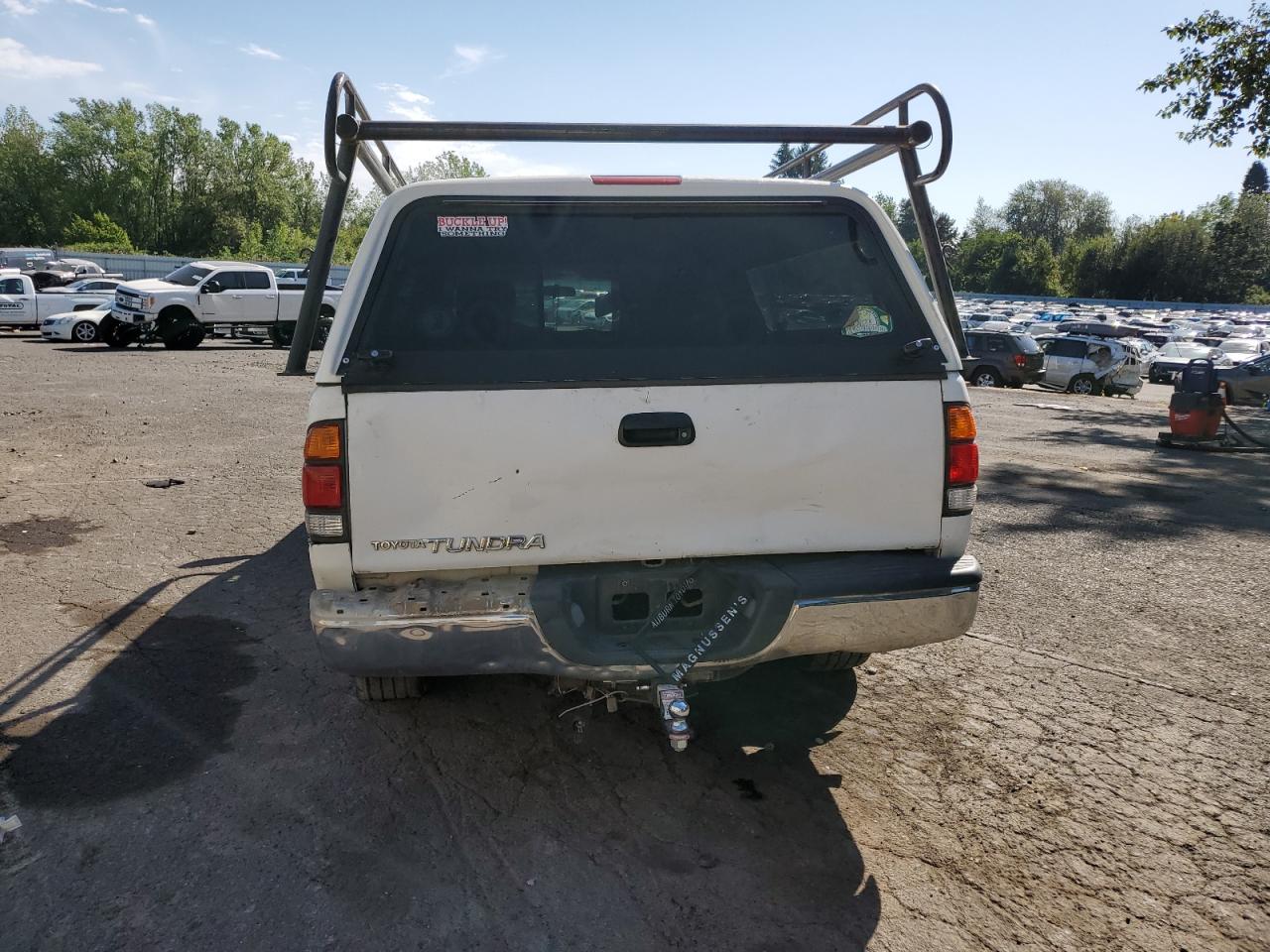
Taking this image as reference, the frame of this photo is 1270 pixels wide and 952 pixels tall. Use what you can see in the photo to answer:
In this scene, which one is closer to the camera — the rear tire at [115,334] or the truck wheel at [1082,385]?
the rear tire at [115,334]

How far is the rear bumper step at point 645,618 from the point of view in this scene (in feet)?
9.48

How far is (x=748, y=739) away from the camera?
3643 mm

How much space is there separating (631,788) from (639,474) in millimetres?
1191

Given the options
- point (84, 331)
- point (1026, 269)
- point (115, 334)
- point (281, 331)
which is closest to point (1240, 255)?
point (1026, 269)

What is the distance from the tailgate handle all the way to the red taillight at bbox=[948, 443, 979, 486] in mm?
941

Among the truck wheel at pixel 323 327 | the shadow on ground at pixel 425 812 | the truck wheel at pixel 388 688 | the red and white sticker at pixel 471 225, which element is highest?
the red and white sticker at pixel 471 225

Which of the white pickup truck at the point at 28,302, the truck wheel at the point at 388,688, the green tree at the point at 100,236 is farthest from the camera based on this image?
the green tree at the point at 100,236

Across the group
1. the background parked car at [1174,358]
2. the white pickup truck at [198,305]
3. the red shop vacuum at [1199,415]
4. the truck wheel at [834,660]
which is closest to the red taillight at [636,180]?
the truck wheel at [834,660]

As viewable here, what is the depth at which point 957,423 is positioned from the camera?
125 inches

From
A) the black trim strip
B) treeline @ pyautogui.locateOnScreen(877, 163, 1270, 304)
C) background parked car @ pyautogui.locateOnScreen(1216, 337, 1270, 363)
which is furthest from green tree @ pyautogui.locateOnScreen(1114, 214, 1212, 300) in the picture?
the black trim strip

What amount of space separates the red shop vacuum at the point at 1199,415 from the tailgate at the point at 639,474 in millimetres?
11597

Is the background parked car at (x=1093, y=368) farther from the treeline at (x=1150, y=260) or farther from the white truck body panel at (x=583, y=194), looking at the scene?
the treeline at (x=1150, y=260)

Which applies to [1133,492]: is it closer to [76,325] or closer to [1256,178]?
[76,325]

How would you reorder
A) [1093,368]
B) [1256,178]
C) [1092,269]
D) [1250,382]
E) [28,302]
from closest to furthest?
[1250,382] < [1093,368] < [28,302] < [1092,269] < [1256,178]
